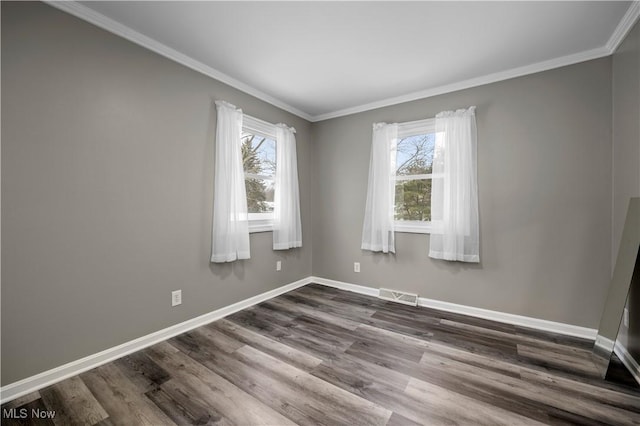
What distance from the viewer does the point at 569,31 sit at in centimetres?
207

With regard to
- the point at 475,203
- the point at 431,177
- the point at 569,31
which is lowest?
the point at 475,203

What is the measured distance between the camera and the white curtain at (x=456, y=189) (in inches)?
110

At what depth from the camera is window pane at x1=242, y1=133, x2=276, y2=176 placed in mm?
3168

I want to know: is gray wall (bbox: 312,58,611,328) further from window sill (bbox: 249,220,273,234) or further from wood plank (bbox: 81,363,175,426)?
wood plank (bbox: 81,363,175,426)

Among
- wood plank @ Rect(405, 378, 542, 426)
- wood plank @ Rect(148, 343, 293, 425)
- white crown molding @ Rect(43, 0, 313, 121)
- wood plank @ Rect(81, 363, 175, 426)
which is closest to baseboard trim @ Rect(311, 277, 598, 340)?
wood plank @ Rect(405, 378, 542, 426)

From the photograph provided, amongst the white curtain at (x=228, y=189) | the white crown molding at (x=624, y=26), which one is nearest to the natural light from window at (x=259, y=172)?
the white curtain at (x=228, y=189)

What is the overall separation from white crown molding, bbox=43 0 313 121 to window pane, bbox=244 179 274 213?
40.4 inches

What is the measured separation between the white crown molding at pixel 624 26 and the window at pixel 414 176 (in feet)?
4.77

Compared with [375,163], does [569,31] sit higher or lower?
higher

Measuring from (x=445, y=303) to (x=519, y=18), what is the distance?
2.67m

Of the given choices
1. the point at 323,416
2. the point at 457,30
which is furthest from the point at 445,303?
the point at 457,30

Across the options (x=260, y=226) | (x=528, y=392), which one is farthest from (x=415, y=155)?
(x=528, y=392)

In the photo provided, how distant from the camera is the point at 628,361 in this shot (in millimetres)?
1922

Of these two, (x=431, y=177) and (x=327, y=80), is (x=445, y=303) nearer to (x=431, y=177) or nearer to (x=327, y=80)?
(x=431, y=177)
